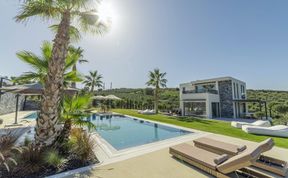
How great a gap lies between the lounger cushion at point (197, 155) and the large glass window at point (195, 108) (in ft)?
58.2

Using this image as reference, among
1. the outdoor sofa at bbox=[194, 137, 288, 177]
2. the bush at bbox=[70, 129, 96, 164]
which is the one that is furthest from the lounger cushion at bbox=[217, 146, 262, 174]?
the bush at bbox=[70, 129, 96, 164]

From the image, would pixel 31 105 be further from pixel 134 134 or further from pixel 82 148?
pixel 82 148

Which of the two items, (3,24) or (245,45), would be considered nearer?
(3,24)

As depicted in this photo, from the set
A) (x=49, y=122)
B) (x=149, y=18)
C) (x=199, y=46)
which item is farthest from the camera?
(x=199, y=46)

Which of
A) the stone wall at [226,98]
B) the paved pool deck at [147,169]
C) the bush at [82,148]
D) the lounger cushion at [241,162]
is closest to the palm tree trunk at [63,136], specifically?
the bush at [82,148]

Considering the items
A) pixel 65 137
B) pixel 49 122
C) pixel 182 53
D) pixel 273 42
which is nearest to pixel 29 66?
pixel 49 122

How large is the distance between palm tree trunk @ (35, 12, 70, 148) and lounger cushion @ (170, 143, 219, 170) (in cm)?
462

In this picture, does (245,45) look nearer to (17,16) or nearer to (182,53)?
(182,53)

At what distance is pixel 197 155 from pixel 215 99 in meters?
19.7

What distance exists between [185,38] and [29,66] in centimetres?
1411

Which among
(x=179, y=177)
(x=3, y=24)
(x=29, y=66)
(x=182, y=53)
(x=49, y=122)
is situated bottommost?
(x=179, y=177)

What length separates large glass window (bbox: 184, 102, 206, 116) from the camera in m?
22.6

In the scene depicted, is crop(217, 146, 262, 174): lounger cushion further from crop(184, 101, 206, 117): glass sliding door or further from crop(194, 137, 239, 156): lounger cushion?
crop(184, 101, 206, 117): glass sliding door

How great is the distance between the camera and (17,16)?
18.9 ft
